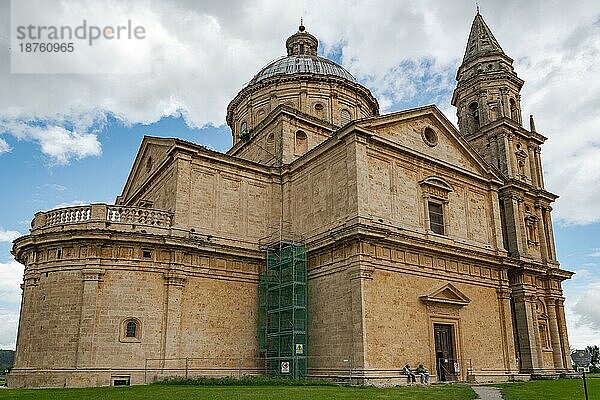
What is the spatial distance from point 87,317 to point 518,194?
89.0 ft

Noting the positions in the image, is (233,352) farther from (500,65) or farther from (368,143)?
(500,65)

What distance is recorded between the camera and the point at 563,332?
114 feet

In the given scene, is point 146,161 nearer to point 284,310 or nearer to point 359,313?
point 284,310

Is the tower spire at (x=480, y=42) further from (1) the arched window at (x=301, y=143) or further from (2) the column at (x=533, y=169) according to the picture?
(1) the arched window at (x=301, y=143)

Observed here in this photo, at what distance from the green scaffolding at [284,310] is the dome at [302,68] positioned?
16043 mm

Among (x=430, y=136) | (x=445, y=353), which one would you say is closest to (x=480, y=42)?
(x=430, y=136)

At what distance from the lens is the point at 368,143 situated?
84.9ft

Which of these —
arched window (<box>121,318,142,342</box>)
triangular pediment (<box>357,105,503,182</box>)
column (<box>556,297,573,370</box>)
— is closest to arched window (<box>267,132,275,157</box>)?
triangular pediment (<box>357,105,503,182</box>)

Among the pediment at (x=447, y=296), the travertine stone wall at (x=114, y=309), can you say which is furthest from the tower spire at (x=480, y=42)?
the travertine stone wall at (x=114, y=309)

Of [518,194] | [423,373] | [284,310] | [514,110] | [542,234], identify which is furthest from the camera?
[514,110]

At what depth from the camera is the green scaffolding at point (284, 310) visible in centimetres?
2484

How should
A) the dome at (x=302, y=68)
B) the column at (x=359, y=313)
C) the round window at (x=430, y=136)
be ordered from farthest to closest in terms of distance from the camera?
the dome at (x=302, y=68) < the round window at (x=430, y=136) < the column at (x=359, y=313)

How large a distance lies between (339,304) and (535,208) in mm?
19432

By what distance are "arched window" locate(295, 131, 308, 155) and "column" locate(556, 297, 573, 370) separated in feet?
64.1
